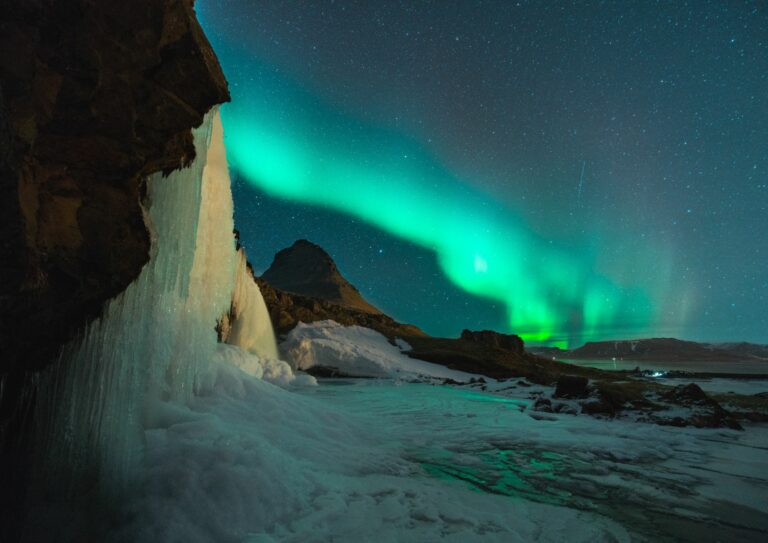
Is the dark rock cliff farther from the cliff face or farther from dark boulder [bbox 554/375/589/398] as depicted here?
dark boulder [bbox 554/375/589/398]

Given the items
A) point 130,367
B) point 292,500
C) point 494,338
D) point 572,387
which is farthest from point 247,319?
point 494,338

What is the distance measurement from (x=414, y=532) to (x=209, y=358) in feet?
15.9

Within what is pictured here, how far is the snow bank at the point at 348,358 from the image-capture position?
21.7 meters

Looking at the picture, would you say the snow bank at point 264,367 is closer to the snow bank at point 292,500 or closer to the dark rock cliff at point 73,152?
the snow bank at point 292,500

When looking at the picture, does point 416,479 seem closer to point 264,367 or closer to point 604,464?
point 604,464

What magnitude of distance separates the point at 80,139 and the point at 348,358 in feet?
65.0

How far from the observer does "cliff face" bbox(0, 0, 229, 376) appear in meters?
3.37

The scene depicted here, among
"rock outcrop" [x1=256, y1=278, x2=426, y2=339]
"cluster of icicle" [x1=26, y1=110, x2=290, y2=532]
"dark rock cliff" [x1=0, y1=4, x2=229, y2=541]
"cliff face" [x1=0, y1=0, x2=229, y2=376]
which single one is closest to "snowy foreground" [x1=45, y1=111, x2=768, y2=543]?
"cluster of icicle" [x1=26, y1=110, x2=290, y2=532]

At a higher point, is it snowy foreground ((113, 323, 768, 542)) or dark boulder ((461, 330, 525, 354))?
dark boulder ((461, 330, 525, 354))

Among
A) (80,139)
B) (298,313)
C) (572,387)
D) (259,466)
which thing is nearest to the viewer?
(80,139)

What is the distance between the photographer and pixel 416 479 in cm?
541

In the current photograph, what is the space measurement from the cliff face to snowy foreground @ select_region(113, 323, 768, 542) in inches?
72.9

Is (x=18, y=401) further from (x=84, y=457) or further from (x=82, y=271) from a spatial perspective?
(x=82, y=271)

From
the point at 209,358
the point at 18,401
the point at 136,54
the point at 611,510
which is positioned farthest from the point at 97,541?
the point at 611,510
